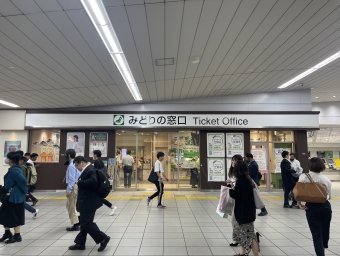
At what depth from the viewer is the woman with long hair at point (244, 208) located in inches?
122

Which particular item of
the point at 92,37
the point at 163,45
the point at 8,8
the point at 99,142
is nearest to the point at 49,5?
the point at 8,8

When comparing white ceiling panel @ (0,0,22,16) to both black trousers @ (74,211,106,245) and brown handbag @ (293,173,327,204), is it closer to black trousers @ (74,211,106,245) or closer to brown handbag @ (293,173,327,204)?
black trousers @ (74,211,106,245)

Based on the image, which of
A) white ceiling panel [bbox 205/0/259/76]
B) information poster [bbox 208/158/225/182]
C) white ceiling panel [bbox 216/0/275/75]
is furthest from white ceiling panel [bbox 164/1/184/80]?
information poster [bbox 208/158/225/182]

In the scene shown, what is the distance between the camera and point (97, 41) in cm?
423

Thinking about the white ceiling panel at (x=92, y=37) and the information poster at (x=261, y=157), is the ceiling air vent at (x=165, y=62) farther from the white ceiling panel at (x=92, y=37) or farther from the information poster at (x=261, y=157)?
the information poster at (x=261, y=157)

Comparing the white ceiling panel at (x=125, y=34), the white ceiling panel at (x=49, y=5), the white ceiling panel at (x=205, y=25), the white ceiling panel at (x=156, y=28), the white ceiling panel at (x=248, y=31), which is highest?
the white ceiling panel at (x=248, y=31)

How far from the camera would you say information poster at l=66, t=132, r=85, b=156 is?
30.1ft

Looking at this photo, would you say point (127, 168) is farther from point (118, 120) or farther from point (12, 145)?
point (12, 145)

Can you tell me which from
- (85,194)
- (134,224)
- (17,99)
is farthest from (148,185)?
(85,194)

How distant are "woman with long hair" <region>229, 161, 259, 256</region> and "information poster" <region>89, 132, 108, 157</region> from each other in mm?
6890

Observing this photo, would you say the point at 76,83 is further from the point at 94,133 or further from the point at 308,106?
the point at 308,106

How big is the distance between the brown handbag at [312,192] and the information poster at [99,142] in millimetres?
7482

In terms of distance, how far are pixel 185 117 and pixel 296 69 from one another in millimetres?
4029

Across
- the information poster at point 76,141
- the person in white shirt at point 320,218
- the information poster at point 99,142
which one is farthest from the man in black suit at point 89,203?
the information poster at point 76,141
